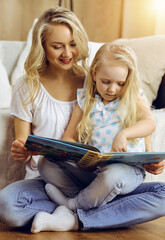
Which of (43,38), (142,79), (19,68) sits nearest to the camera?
(43,38)

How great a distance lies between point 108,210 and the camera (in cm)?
129

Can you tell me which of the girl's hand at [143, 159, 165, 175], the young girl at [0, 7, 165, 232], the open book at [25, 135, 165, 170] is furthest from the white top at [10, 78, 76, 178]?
the girl's hand at [143, 159, 165, 175]

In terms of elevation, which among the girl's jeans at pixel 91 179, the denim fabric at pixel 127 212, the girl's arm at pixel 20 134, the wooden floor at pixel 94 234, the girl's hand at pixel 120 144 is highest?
the girl's hand at pixel 120 144

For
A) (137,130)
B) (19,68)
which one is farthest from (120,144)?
(19,68)

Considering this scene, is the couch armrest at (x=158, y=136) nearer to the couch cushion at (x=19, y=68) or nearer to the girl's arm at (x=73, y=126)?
the girl's arm at (x=73, y=126)

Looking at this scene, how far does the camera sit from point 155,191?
1311 millimetres

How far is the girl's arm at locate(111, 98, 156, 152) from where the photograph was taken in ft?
4.07

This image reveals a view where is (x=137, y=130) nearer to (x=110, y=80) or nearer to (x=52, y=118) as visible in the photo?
(x=110, y=80)

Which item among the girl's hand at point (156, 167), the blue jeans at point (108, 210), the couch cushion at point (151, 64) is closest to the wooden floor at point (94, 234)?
the blue jeans at point (108, 210)

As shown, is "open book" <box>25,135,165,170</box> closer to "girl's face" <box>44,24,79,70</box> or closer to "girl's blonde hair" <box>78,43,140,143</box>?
"girl's blonde hair" <box>78,43,140,143</box>

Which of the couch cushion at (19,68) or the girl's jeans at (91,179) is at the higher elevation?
the couch cushion at (19,68)

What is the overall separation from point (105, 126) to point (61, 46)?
0.36m

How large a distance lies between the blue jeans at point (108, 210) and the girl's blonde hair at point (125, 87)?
268 mm

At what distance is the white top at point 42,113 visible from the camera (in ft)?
4.89
